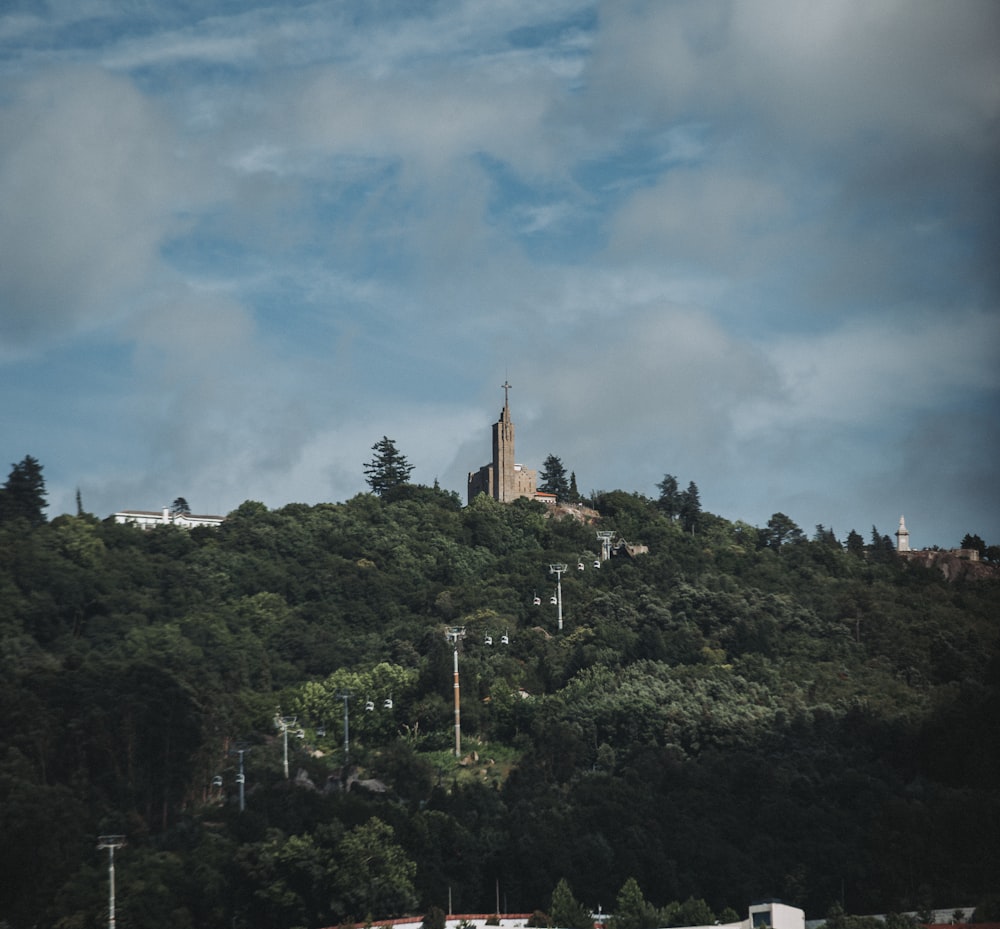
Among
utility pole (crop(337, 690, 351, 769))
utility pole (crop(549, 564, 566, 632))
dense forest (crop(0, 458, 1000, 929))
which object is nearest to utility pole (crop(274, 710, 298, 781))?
dense forest (crop(0, 458, 1000, 929))

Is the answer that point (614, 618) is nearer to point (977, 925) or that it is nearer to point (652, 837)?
point (652, 837)

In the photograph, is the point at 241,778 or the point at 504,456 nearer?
the point at 241,778

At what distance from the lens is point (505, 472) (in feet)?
457

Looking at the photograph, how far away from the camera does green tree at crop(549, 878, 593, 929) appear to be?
62.3m

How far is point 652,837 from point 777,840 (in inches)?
199

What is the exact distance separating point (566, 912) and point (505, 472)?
7787cm

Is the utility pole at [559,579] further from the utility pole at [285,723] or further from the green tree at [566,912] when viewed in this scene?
the green tree at [566,912]

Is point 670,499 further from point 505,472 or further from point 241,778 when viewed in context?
point 241,778

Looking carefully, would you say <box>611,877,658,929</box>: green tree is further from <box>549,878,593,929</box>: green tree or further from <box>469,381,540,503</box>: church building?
<box>469,381,540,503</box>: church building

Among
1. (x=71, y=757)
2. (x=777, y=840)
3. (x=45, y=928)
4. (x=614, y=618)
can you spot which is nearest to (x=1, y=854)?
(x=45, y=928)

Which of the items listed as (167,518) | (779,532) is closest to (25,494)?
(167,518)

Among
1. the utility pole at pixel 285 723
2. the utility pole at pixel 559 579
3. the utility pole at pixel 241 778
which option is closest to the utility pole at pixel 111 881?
the utility pole at pixel 241 778

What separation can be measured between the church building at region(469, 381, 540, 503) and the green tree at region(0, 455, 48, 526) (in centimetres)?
3293

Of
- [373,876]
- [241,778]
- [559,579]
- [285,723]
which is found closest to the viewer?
[373,876]
